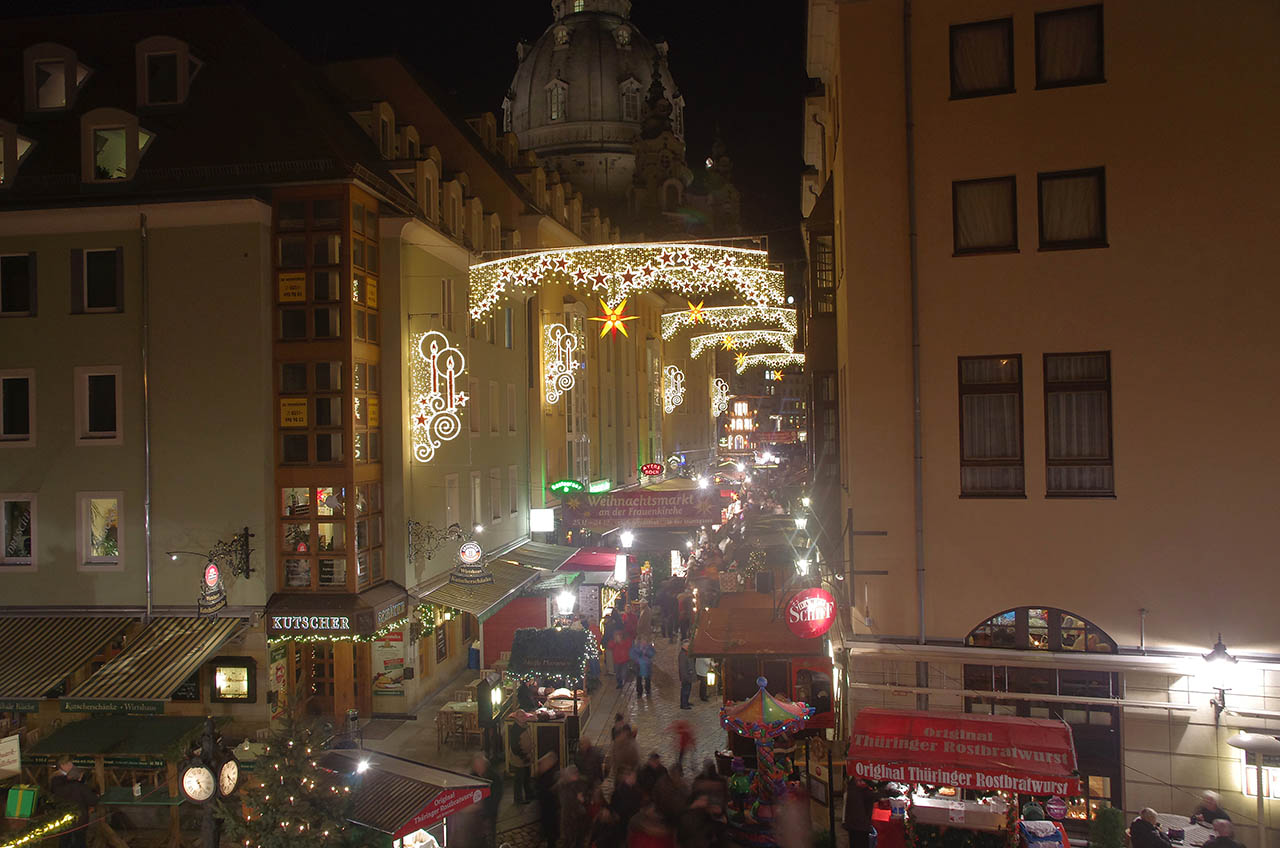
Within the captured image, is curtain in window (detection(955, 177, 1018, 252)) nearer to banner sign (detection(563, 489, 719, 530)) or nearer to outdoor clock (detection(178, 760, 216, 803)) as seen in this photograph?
banner sign (detection(563, 489, 719, 530))

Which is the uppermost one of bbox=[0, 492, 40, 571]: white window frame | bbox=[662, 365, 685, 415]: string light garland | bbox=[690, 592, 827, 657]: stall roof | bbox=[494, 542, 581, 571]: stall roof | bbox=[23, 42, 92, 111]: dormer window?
bbox=[23, 42, 92, 111]: dormer window

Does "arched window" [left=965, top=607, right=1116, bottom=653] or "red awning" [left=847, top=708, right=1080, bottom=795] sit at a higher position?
"arched window" [left=965, top=607, right=1116, bottom=653]

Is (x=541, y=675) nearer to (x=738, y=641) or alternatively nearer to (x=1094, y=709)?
(x=738, y=641)

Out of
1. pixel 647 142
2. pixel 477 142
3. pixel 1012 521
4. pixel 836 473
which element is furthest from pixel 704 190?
pixel 1012 521

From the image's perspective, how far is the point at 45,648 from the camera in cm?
1738

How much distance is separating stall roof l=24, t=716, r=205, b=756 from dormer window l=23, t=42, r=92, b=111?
42.8 ft

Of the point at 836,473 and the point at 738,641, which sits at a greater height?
the point at 836,473

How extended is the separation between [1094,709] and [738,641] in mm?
6041

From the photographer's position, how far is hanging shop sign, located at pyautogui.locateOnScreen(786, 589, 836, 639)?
14.1 meters

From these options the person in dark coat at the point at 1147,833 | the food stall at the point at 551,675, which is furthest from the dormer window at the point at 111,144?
the person in dark coat at the point at 1147,833

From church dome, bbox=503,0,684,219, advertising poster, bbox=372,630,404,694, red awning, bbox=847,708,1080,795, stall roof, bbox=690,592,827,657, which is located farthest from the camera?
church dome, bbox=503,0,684,219

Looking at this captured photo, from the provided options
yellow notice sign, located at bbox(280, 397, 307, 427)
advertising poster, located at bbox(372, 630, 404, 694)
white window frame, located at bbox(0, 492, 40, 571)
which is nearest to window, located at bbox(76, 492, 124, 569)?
white window frame, located at bbox(0, 492, 40, 571)

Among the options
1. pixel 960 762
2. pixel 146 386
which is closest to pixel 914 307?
pixel 960 762

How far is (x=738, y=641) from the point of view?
1708 cm
